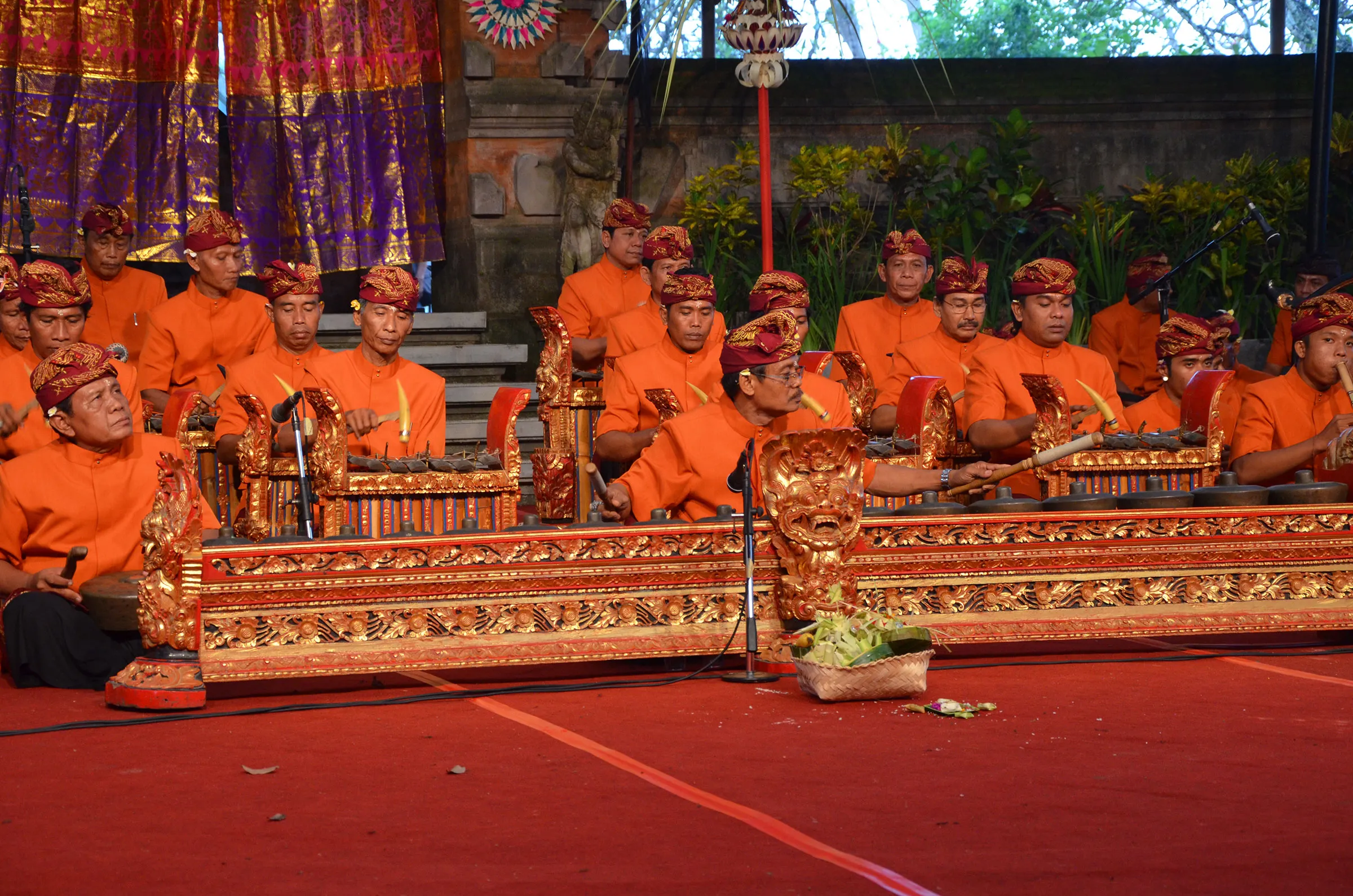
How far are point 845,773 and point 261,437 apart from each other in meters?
3.40

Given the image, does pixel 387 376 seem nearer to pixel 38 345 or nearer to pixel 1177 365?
pixel 38 345

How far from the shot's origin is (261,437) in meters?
6.25

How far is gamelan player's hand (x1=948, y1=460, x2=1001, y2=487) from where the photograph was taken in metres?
5.67

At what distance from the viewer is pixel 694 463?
5324 mm

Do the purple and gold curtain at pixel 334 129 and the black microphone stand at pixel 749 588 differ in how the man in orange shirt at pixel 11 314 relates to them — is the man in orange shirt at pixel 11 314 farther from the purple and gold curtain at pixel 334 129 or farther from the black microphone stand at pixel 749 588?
the black microphone stand at pixel 749 588

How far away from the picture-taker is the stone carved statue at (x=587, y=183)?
33.6 ft

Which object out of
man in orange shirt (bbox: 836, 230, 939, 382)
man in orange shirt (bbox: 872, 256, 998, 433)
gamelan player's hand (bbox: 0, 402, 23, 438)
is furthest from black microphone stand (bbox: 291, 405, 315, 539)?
man in orange shirt (bbox: 836, 230, 939, 382)

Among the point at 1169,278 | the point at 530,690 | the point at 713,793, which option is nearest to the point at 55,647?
the point at 530,690

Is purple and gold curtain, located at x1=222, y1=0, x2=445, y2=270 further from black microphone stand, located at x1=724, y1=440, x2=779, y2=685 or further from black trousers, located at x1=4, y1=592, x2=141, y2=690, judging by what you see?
black microphone stand, located at x1=724, y1=440, x2=779, y2=685

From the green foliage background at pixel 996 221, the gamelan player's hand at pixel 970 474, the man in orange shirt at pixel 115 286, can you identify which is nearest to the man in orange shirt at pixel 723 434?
the gamelan player's hand at pixel 970 474

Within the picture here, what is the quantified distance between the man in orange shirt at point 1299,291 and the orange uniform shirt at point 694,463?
13.6 feet

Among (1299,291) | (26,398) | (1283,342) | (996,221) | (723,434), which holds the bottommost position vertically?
(723,434)

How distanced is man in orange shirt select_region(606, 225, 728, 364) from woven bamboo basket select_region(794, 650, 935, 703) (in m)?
3.35

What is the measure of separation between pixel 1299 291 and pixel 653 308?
11.4 ft
